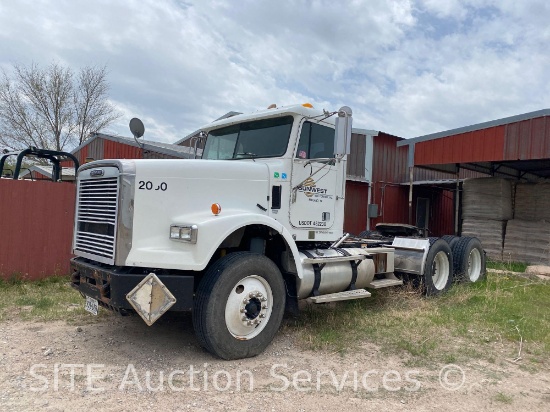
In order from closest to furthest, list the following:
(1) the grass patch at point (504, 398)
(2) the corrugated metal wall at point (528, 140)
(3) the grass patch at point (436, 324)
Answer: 1. (1) the grass patch at point (504, 398)
2. (3) the grass patch at point (436, 324)
3. (2) the corrugated metal wall at point (528, 140)

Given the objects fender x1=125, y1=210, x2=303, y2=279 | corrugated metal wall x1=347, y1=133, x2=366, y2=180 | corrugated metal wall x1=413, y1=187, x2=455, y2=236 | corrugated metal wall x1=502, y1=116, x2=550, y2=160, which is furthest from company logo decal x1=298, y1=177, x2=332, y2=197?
corrugated metal wall x1=413, y1=187, x2=455, y2=236

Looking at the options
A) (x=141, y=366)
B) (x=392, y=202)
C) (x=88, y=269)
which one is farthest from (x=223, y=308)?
(x=392, y=202)

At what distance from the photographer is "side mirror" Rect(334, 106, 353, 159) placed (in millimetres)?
5078

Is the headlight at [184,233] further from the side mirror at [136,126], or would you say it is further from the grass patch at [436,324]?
the side mirror at [136,126]

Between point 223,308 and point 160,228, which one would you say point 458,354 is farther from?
point 160,228

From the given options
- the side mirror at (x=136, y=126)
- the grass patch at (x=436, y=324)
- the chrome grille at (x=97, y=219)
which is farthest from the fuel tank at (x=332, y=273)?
the side mirror at (x=136, y=126)

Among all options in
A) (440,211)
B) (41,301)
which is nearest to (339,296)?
(41,301)

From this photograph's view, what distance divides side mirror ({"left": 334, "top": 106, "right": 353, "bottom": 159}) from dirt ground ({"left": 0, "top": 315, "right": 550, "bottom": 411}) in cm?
235

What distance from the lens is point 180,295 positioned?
4180 millimetres

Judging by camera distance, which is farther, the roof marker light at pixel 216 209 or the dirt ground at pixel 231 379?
the roof marker light at pixel 216 209

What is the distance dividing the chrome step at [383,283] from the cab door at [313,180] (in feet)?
4.57

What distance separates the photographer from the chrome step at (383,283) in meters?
6.62

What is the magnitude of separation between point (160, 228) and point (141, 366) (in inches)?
55.1

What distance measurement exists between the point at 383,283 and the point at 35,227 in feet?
21.5
